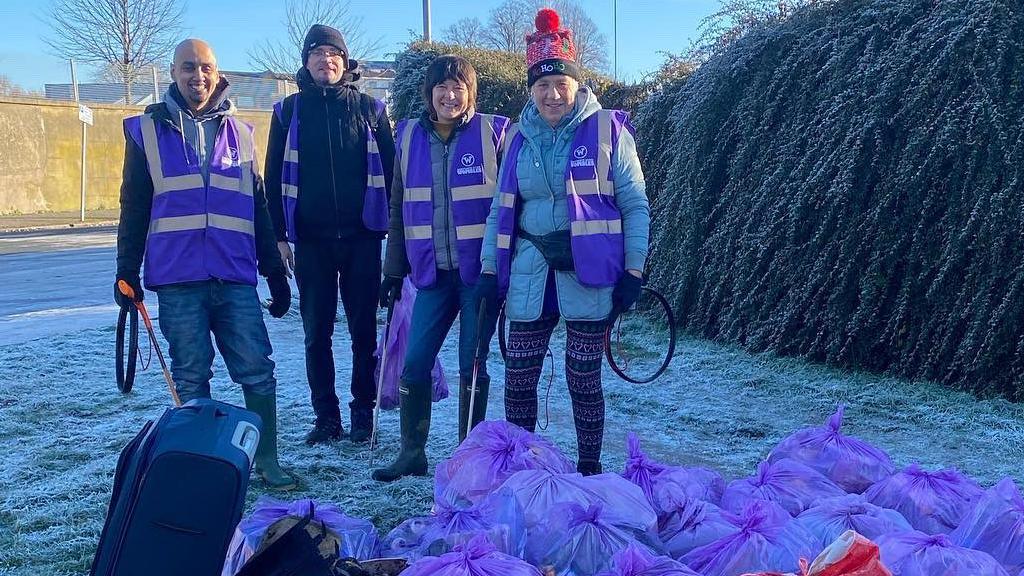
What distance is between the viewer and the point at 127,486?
2.26m

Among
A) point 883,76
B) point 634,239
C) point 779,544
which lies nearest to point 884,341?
point 883,76

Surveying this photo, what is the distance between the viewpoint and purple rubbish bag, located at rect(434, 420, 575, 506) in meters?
2.69

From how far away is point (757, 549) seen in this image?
7.02 feet

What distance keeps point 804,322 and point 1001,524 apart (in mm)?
3341

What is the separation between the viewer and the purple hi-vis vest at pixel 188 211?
10.5ft

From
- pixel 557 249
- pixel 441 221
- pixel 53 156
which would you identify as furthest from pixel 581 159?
pixel 53 156

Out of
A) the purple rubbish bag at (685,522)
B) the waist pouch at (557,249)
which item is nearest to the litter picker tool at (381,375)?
the waist pouch at (557,249)

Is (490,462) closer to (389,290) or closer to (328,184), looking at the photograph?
(389,290)

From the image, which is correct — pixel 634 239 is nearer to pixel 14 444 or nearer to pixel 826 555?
pixel 826 555

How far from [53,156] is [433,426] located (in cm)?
2261

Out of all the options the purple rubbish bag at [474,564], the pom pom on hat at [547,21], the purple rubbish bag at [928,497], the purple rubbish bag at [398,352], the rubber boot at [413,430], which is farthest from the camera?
the purple rubbish bag at [398,352]

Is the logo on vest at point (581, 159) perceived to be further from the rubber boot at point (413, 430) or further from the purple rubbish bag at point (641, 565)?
the purple rubbish bag at point (641, 565)

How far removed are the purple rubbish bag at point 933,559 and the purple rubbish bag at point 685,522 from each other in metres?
0.41

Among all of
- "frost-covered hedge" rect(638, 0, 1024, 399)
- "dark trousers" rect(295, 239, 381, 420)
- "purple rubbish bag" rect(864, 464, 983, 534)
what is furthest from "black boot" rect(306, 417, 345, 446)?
"frost-covered hedge" rect(638, 0, 1024, 399)
